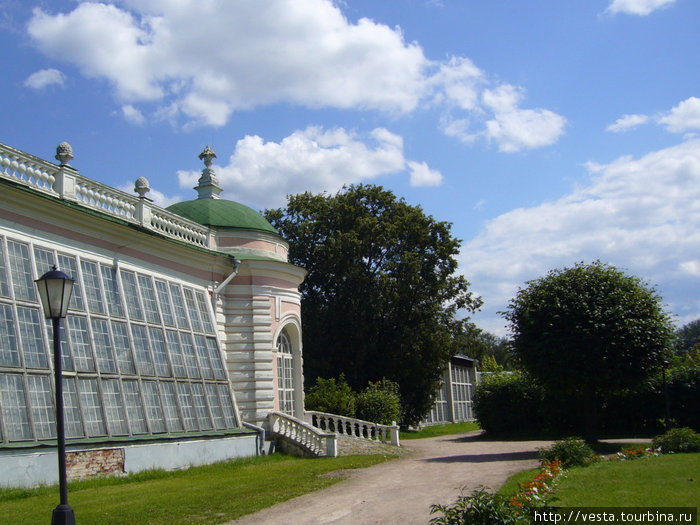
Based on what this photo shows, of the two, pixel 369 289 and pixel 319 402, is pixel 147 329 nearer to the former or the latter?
pixel 319 402

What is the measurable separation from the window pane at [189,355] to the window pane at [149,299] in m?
1.05

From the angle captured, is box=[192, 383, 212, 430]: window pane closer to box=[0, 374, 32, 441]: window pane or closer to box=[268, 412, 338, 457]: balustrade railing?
box=[268, 412, 338, 457]: balustrade railing

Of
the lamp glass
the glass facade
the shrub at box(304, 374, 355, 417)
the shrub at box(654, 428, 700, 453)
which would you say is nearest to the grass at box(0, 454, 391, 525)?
the glass facade

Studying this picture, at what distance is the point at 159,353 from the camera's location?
16.9 m

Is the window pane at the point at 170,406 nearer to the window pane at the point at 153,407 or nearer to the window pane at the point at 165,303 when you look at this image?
the window pane at the point at 153,407

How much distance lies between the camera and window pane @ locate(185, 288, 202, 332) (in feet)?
61.4

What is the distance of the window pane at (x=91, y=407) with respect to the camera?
1389 cm

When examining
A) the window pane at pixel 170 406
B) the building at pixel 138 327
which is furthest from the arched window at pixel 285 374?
the window pane at pixel 170 406

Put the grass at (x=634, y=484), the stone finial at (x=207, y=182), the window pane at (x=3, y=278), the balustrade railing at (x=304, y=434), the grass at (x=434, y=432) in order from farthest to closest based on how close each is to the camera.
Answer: the grass at (x=434, y=432), the stone finial at (x=207, y=182), the balustrade railing at (x=304, y=434), the window pane at (x=3, y=278), the grass at (x=634, y=484)

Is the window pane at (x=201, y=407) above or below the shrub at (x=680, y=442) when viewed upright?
above

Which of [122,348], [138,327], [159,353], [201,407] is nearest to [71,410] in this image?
[122,348]

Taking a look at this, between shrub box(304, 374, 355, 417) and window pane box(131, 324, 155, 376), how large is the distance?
1011 cm

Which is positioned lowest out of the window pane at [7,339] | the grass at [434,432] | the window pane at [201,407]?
the grass at [434,432]

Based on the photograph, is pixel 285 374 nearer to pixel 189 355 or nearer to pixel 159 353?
pixel 189 355
